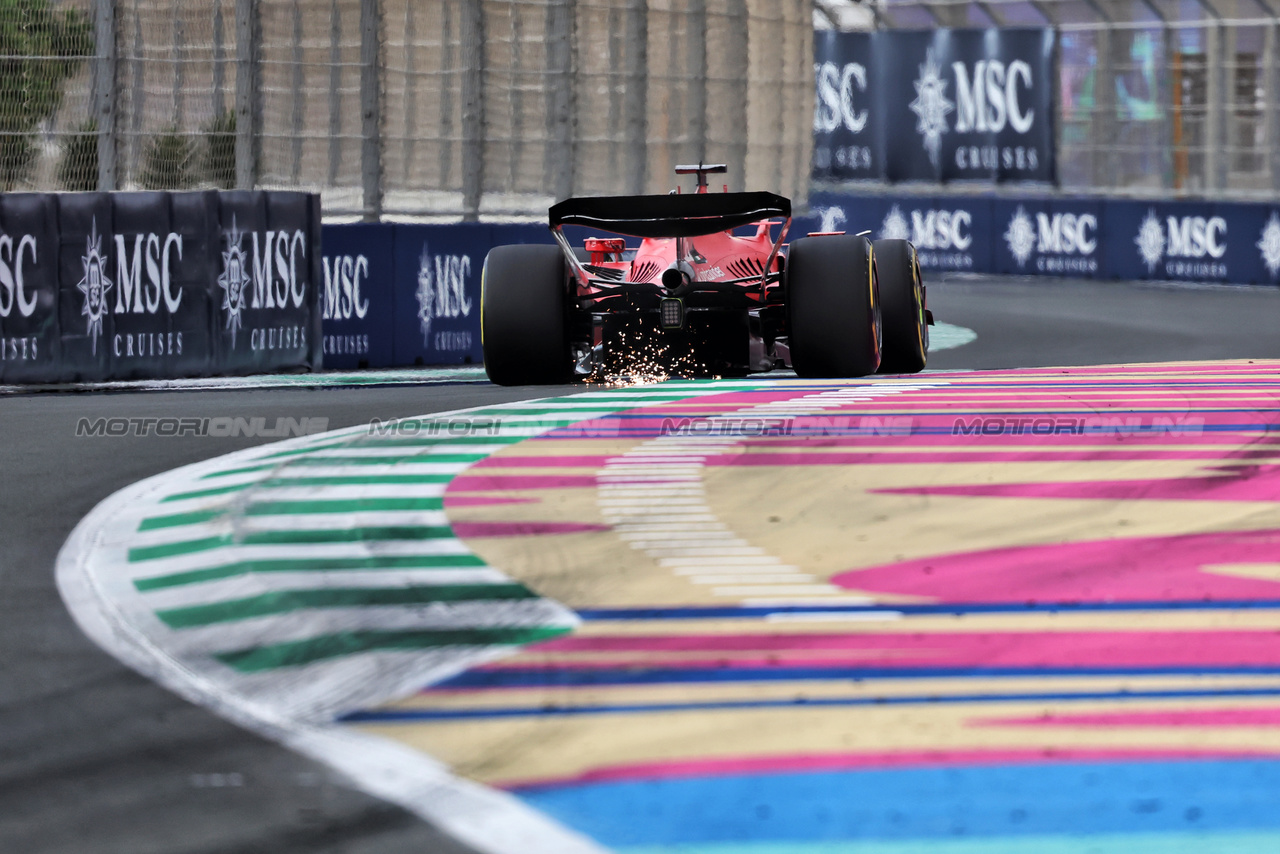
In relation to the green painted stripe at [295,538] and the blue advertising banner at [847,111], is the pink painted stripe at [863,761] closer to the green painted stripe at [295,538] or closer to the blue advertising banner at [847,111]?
the green painted stripe at [295,538]

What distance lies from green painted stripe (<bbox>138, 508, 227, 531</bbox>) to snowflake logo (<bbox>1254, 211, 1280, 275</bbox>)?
22.1 meters

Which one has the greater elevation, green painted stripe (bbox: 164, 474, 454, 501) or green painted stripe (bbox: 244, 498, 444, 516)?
green painted stripe (bbox: 164, 474, 454, 501)

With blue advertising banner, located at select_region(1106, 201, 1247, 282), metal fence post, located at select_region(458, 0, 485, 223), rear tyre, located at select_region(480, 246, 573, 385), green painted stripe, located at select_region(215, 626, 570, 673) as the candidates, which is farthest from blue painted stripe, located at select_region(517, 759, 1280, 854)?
blue advertising banner, located at select_region(1106, 201, 1247, 282)

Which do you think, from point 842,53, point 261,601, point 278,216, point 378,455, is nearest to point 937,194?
point 842,53

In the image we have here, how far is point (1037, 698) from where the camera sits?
4.89 m

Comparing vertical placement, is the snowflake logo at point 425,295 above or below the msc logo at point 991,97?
below

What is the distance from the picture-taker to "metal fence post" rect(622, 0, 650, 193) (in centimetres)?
2120

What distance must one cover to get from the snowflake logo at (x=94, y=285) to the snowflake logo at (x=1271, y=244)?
1784 centimetres

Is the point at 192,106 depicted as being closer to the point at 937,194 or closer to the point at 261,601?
the point at 261,601

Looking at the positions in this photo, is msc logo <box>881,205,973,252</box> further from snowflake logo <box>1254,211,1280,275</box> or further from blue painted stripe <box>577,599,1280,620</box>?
blue painted stripe <box>577,599,1280,620</box>

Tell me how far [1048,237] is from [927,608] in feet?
83.7

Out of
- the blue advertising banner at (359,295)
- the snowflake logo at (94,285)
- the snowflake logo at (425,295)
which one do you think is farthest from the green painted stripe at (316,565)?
the snowflake logo at (425,295)

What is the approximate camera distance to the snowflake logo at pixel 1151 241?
28.7m

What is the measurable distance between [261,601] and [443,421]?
4486 mm
